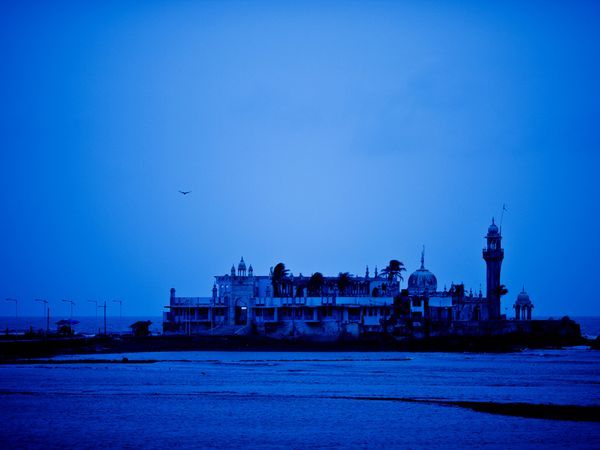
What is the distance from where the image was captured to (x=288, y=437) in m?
45.2

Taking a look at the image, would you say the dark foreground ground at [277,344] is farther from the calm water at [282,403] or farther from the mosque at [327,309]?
the calm water at [282,403]

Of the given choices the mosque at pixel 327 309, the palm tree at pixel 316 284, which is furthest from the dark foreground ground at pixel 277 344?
the palm tree at pixel 316 284

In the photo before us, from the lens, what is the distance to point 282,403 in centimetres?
5700

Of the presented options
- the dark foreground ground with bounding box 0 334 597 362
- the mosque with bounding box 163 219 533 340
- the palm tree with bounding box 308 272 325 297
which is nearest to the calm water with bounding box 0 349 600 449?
the dark foreground ground with bounding box 0 334 597 362

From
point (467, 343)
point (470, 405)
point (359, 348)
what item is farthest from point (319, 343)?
point (470, 405)

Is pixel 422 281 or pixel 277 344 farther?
pixel 422 281

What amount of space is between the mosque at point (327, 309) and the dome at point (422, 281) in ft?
0.44

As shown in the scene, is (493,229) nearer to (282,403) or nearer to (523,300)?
(523,300)

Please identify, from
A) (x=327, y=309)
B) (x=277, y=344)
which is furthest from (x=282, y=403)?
(x=327, y=309)

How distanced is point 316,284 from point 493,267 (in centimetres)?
2308

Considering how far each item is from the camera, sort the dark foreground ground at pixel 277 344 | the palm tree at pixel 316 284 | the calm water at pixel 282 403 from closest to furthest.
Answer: the calm water at pixel 282 403
the dark foreground ground at pixel 277 344
the palm tree at pixel 316 284

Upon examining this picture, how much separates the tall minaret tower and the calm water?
106 feet

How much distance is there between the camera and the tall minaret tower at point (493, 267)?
12375 centimetres

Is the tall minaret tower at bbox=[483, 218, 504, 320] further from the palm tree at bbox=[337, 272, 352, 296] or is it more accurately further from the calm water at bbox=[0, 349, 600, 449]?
the calm water at bbox=[0, 349, 600, 449]
